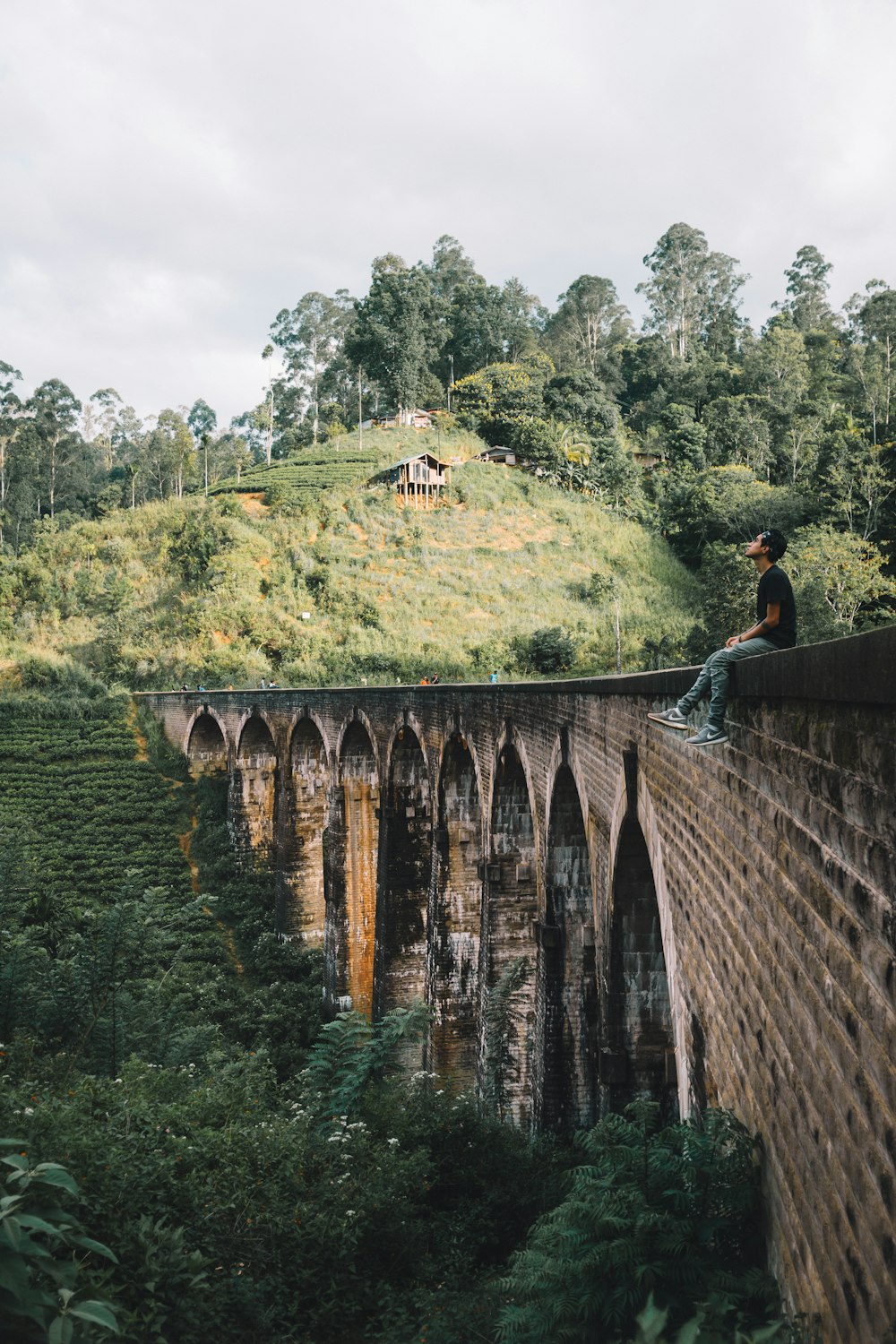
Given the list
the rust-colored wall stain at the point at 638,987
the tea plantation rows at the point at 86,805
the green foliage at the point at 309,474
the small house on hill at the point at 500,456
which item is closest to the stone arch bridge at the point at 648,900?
the rust-colored wall stain at the point at 638,987

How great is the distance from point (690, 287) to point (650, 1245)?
87802mm

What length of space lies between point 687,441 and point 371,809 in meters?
41.5

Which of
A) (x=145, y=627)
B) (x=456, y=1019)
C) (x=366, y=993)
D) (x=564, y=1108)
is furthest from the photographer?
(x=145, y=627)

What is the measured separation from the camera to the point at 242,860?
2619 centimetres

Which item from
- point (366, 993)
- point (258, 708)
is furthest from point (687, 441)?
point (366, 993)

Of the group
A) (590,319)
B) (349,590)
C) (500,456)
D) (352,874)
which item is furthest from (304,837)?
(590,319)

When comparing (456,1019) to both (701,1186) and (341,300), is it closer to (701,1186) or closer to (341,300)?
Result: (701,1186)

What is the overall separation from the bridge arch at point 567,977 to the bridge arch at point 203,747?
66.8ft

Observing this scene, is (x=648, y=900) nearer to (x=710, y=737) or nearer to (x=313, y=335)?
(x=710, y=737)

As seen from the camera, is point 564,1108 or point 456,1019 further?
point 456,1019

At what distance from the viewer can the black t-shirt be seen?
4.43m

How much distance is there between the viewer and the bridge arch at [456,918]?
1616 cm

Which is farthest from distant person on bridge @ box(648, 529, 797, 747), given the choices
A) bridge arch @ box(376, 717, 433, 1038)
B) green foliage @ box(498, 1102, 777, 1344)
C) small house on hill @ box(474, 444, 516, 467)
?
small house on hill @ box(474, 444, 516, 467)

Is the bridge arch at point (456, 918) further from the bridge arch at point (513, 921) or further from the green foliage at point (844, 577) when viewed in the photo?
the green foliage at point (844, 577)
